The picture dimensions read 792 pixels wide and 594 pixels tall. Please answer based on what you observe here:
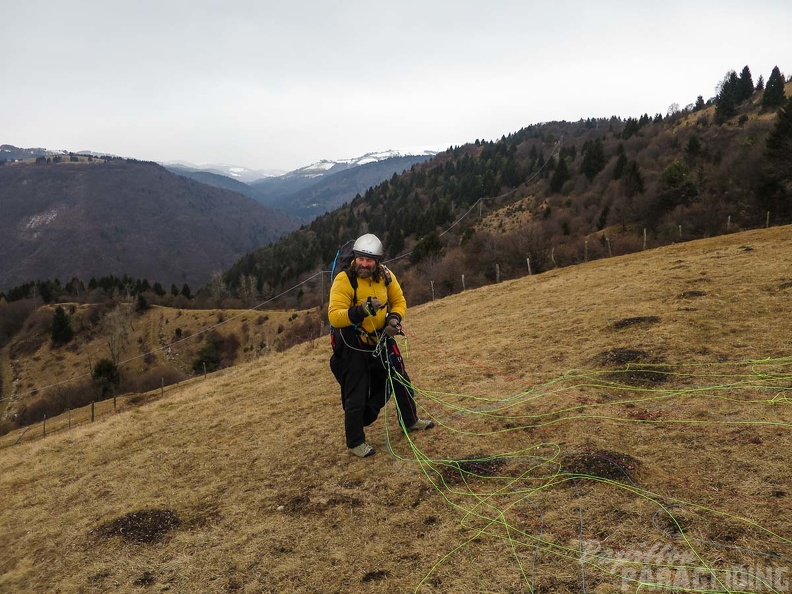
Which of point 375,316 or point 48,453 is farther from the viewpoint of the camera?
point 48,453

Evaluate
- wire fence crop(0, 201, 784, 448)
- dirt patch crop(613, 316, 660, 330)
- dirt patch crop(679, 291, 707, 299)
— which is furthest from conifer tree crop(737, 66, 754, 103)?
dirt patch crop(613, 316, 660, 330)

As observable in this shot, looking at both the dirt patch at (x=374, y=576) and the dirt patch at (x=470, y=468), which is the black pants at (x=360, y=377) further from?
the dirt patch at (x=374, y=576)

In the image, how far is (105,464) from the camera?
871cm

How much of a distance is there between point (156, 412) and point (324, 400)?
622cm

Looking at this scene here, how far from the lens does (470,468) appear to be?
524 centimetres

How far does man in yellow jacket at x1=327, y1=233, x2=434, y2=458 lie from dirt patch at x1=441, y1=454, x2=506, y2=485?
48.8 inches

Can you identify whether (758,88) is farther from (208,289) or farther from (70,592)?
(208,289)

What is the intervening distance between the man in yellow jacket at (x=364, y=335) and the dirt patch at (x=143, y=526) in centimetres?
248

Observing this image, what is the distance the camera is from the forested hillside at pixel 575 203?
3641 cm

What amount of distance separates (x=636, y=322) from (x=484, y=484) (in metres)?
7.58

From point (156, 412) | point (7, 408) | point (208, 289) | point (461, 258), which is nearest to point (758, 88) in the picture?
point (461, 258)

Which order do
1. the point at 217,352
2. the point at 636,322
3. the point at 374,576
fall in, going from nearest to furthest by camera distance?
the point at 374,576, the point at 636,322, the point at 217,352

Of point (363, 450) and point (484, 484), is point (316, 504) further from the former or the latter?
point (484, 484)

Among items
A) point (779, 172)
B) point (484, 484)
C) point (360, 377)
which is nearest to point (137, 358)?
point (360, 377)
